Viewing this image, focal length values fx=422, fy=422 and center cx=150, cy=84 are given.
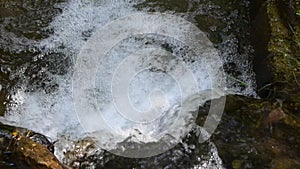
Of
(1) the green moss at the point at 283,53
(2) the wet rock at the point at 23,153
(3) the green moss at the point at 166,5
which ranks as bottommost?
(2) the wet rock at the point at 23,153

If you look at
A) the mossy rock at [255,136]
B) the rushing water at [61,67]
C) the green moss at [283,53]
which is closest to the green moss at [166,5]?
the rushing water at [61,67]

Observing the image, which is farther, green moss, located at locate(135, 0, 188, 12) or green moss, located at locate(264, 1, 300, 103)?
green moss, located at locate(135, 0, 188, 12)

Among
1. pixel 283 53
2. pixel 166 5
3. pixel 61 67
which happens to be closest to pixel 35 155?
pixel 61 67

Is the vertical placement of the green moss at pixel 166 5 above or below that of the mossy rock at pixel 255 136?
above

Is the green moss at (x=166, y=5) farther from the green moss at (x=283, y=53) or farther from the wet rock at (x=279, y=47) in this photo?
the green moss at (x=283, y=53)

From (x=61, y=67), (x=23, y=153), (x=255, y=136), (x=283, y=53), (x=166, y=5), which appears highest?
(x=166, y=5)

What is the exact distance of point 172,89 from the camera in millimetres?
4246

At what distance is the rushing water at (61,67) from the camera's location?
10.9 feet

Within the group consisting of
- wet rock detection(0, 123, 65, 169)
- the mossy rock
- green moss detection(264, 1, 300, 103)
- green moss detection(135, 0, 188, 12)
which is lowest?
wet rock detection(0, 123, 65, 169)

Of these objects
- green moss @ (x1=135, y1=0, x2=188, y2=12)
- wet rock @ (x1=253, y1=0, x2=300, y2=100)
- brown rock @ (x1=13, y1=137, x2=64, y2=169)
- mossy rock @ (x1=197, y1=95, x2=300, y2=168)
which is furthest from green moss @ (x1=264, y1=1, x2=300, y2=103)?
brown rock @ (x1=13, y1=137, x2=64, y2=169)

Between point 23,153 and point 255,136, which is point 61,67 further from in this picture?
point 255,136

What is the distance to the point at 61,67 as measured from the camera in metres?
4.41

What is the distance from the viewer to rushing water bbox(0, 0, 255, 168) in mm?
3334

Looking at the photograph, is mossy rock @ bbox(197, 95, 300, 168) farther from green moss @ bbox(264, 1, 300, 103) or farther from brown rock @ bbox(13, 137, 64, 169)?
brown rock @ bbox(13, 137, 64, 169)
